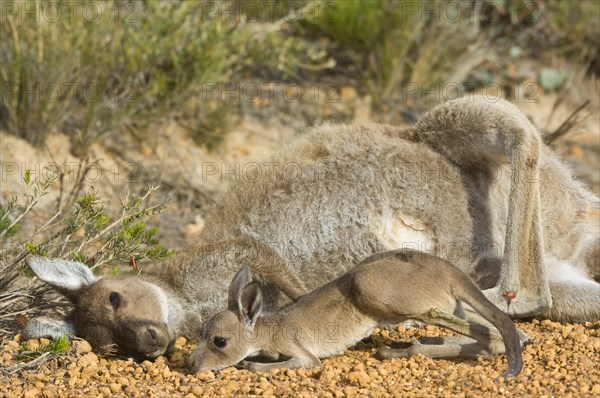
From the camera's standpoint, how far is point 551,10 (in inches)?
487

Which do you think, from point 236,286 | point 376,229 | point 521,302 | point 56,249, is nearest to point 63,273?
point 56,249

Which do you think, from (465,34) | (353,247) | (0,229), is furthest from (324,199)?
(465,34)

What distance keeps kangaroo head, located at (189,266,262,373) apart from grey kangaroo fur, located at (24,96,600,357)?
1.41 ft

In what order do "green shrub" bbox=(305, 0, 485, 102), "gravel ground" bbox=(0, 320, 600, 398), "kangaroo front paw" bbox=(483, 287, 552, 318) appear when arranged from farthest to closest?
"green shrub" bbox=(305, 0, 485, 102), "kangaroo front paw" bbox=(483, 287, 552, 318), "gravel ground" bbox=(0, 320, 600, 398)

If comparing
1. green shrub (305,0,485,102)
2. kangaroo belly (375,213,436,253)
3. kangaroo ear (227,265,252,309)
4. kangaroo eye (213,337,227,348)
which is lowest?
green shrub (305,0,485,102)

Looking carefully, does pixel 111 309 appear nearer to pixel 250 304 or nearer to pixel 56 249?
pixel 250 304

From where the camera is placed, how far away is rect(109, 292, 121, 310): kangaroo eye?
19.0ft

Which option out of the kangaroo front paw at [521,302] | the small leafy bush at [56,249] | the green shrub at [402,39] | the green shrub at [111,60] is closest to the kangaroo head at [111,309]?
the small leafy bush at [56,249]

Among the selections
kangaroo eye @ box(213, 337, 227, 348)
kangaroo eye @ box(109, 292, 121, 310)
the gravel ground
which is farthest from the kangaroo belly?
kangaroo eye @ box(109, 292, 121, 310)

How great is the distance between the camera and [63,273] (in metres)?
5.88

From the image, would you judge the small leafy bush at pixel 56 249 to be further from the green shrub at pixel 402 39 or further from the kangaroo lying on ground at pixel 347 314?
the green shrub at pixel 402 39

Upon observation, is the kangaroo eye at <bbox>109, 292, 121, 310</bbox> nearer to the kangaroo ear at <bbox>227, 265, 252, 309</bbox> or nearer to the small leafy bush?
the small leafy bush

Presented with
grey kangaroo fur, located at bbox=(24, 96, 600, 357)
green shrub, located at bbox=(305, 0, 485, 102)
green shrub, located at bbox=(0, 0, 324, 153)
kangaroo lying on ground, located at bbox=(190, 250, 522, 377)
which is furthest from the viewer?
green shrub, located at bbox=(305, 0, 485, 102)

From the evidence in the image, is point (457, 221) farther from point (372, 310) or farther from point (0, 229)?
point (0, 229)
